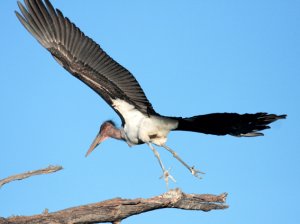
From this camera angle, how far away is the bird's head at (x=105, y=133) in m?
10.3

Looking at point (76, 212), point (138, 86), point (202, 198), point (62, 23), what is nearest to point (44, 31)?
point (62, 23)

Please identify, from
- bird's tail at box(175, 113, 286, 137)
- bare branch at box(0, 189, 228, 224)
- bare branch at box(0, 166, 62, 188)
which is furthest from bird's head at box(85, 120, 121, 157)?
bare branch at box(0, 189, 228, 224)

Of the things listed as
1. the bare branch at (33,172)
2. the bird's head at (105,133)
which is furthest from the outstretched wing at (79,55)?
the bare branch at (33,172)

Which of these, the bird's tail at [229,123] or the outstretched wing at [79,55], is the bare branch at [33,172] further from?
the bird's tail at [229,123]

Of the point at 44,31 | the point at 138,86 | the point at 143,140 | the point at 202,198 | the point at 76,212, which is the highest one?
the point at 44,31

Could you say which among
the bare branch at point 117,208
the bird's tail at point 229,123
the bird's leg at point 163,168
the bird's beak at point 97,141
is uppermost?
the bird's tail at point 229,123

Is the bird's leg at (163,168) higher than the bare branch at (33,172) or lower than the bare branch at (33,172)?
higher

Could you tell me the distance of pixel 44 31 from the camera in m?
9.41

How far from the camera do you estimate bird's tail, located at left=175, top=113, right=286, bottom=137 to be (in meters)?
9.57

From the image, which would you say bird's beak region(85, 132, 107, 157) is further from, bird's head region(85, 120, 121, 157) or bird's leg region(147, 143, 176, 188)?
bird's leg region(147, 143, 176, 188)

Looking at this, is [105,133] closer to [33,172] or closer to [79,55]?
[79,55]

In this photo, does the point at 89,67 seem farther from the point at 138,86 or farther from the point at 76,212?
the point at 76,212

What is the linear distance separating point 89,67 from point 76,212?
2.34 meters

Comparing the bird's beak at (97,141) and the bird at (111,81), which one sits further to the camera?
the bird's beak at (97,141)
